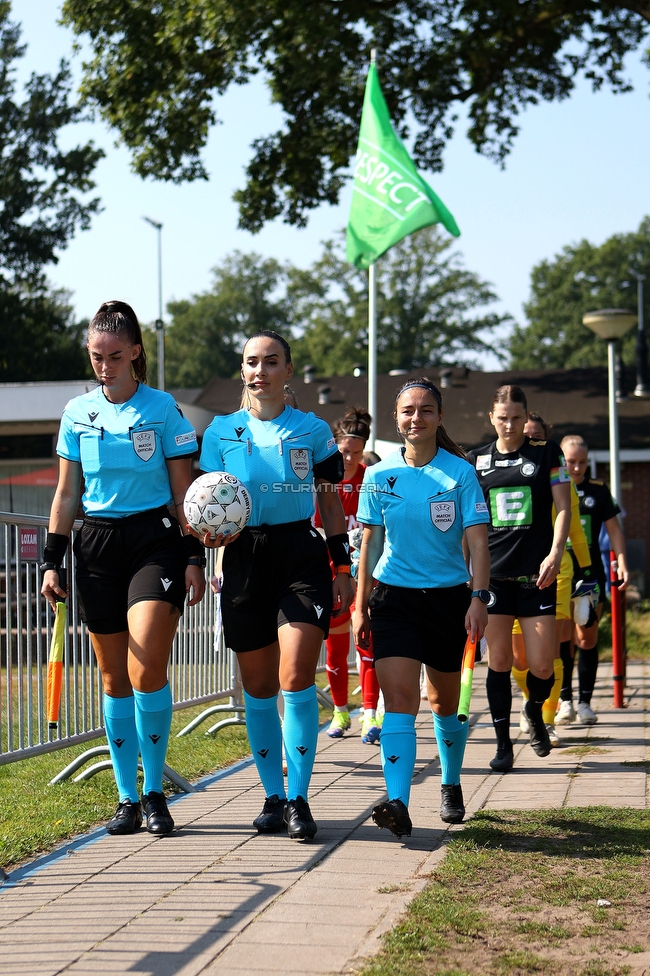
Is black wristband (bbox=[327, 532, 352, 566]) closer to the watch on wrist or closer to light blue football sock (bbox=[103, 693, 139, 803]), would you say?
the watch on wrist

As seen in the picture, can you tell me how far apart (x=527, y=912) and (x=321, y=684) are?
7296 mm

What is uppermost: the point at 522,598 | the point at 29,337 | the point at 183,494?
the point at 29,337

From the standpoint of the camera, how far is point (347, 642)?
27.1 feet

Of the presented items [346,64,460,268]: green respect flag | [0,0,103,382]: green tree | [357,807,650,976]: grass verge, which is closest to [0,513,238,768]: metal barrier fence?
[357,807,650,976]: grass verge

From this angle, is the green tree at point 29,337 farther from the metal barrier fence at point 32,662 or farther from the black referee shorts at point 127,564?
the black referee shorts at point 127,564

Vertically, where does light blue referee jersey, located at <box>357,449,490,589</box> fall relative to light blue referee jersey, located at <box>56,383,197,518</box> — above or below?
below

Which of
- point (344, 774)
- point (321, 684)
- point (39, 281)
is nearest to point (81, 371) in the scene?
point (39, 281)

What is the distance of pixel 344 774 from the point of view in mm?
6789

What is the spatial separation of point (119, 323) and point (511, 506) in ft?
9.45

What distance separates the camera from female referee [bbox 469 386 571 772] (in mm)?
7047

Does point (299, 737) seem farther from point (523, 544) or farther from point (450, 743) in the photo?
point (523, 544)

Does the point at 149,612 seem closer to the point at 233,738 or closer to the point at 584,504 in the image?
the point at 233,738

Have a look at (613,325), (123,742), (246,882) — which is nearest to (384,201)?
(613,325)

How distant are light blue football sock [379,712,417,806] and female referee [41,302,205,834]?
40.6 inches
